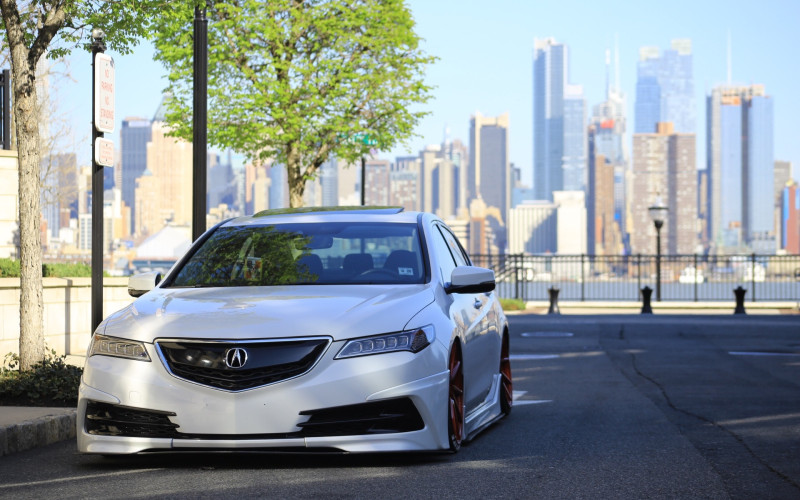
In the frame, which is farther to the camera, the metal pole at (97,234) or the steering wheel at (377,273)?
the metal pole at (97,234)

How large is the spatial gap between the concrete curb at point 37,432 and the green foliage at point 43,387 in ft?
2.83

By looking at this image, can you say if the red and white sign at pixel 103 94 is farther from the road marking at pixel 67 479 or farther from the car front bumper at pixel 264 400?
the road marking at pixel 67 479

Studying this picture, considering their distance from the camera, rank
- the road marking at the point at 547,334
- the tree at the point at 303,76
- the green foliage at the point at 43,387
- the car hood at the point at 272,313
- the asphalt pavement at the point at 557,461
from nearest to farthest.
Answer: the asphalt pavement at the point at 557,461
the car hood at the point at 272,313
the green foliage at the point at 43,387
the road marking at the point at 547,334
the tree at the point at 303,76

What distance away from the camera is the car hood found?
21.8 feet

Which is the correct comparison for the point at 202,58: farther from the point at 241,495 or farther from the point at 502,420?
the point at 241,495

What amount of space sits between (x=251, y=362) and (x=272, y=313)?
1.22 feet

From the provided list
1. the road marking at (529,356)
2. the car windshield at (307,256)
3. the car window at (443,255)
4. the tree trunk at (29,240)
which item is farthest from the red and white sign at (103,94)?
the road marking at (529,356)

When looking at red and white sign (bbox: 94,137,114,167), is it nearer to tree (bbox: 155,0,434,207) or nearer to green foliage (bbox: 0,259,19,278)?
green foliage (bbox: 0,259,19,278)

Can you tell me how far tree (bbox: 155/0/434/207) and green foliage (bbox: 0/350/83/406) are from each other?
17.6m

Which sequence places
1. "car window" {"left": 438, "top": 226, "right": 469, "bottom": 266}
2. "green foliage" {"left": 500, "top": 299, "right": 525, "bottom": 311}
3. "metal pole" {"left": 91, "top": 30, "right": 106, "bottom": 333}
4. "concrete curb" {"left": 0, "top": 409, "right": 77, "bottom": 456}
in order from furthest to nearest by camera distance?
"green foliage" {"left": 500, "top": 299, "right": 525, "bottom": 311} → "metal pole" {"left": 91, "top": 30, "right": 106, "bottom": 333} → "car window" {"left": 438, "top": 226, "right": 469, "bottom": 266} → "concrete curb" {"left": 0, "top": 409, "right": 77, "bottom": 456}

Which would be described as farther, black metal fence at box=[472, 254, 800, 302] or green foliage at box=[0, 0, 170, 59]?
black metal fence at box=[472, 254, 800, 302]

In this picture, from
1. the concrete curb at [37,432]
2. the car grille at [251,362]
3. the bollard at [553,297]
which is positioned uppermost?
the car grille at [251,362]

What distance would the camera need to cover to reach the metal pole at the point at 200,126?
41.2 ft

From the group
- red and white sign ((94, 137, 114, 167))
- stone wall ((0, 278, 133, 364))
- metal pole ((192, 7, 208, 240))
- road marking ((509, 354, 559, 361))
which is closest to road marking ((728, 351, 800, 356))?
road marking ((509, 354, 559, 361))
